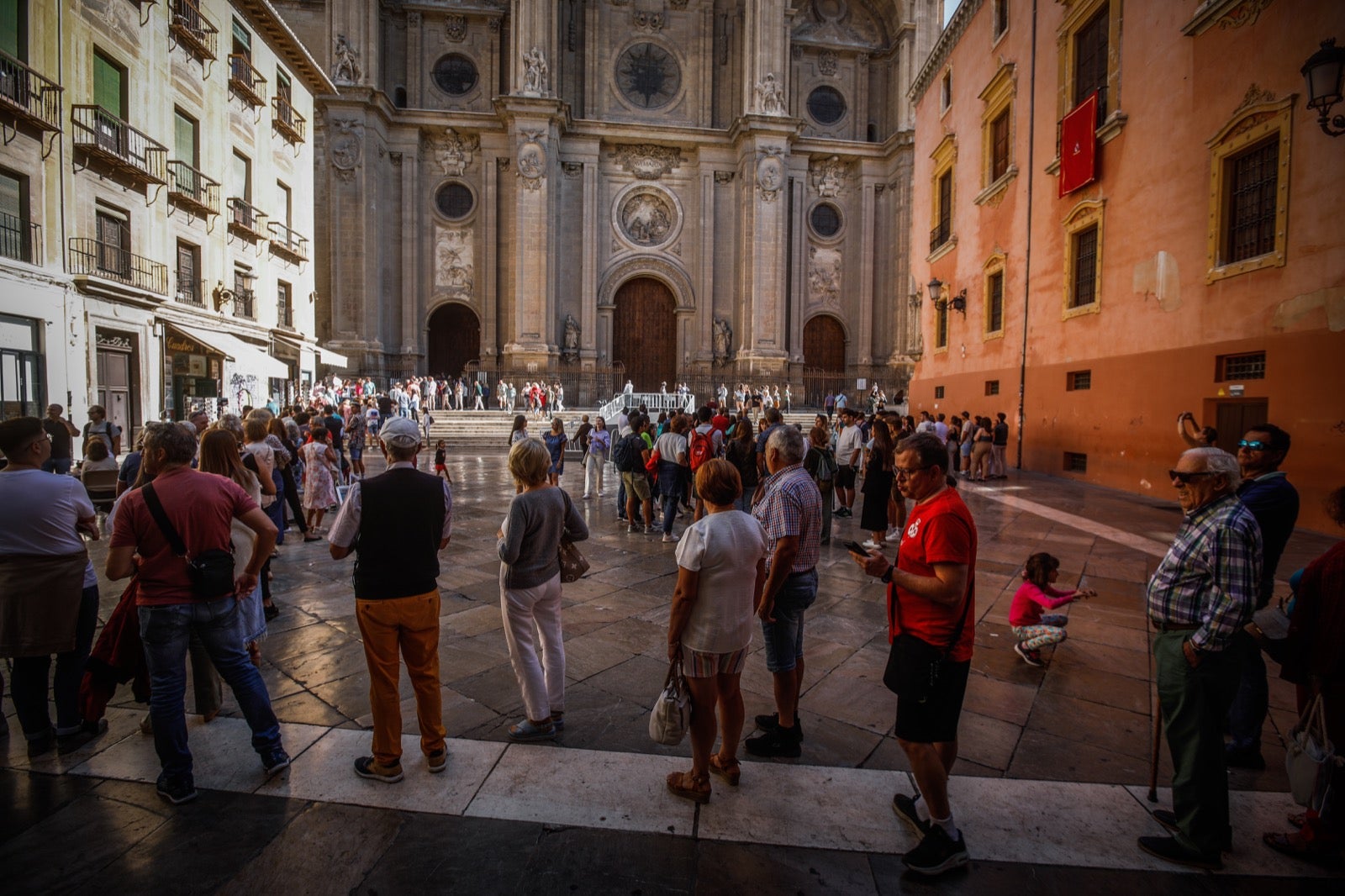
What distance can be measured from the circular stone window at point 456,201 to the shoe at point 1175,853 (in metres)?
31.9

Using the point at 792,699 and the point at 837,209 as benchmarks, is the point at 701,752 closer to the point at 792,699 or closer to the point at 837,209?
the point at 792,699

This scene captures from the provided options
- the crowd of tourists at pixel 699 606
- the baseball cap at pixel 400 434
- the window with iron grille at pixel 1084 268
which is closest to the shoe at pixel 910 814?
the crowd of tourists at pixel 699 606

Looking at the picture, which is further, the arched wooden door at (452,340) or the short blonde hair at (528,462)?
the arched wooden door at (452,340)

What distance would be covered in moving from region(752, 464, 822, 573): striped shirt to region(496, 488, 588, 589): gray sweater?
1026mm

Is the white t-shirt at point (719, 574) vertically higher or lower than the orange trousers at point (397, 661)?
higher

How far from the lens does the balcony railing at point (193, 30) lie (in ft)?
52.9

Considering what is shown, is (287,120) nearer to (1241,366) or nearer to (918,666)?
(1241,366)

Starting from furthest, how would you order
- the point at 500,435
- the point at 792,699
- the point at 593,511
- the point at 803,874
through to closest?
the point at 500,435 < the point at 593,511 < the point at 792,699 < the point at 803,874

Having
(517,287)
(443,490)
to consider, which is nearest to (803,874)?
(443,490)

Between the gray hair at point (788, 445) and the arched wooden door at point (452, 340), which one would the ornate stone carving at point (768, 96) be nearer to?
the arched wooden door at point (452, 340)

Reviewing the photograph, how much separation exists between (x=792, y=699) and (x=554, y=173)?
2973cm

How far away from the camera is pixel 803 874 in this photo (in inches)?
106

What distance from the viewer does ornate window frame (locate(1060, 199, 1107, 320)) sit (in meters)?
12.5

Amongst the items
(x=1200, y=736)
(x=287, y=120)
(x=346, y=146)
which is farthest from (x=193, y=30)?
(x=1200, y=736)
